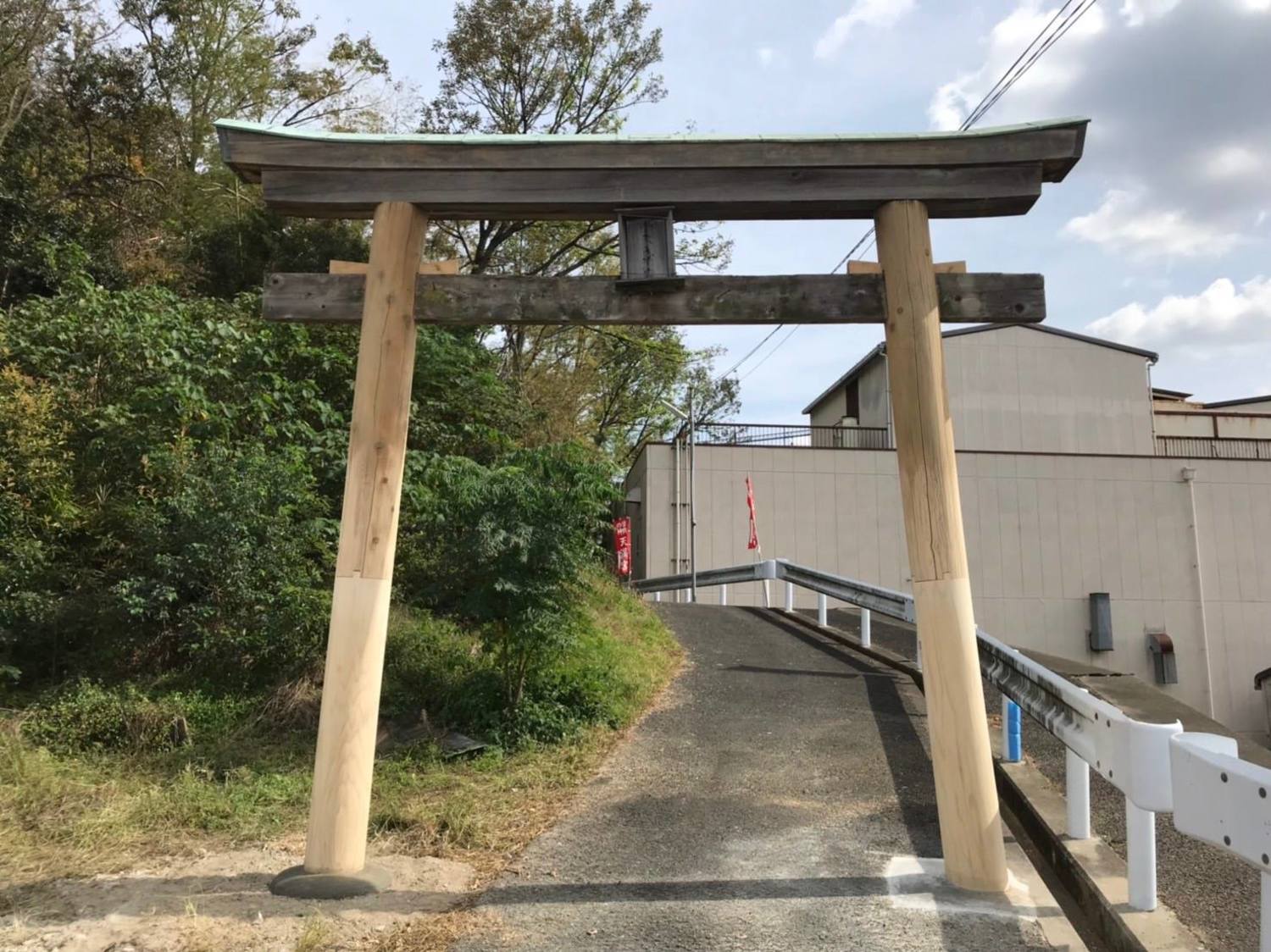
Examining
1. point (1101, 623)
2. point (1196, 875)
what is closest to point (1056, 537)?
point (1101, 623)

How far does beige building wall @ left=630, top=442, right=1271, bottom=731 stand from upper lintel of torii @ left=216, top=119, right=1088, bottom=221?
60.4ft

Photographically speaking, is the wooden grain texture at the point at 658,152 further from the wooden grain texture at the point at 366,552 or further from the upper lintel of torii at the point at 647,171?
the wooden grain texture at the point at 366,552

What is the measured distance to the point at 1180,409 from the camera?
3216 cm

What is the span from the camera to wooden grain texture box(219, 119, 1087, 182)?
524 centimetres

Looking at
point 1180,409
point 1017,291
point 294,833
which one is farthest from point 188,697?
point 1180,409

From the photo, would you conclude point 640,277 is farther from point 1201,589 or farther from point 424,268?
point 1201,589

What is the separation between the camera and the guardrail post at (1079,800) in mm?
4906

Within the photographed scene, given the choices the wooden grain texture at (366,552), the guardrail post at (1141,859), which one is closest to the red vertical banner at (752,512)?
the wooden grain texture at (366,552)

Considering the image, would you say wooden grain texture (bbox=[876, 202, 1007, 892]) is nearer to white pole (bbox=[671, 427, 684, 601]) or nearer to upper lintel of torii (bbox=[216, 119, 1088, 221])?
upper lintel of torii (bbox=[216, 119, 1088, 221])

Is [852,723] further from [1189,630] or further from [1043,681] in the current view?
[1189,630]

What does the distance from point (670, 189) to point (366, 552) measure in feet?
8.85

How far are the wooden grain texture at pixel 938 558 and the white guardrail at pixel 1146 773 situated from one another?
50 cm

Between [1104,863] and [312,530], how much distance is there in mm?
6836

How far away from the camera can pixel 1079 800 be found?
492 cm
